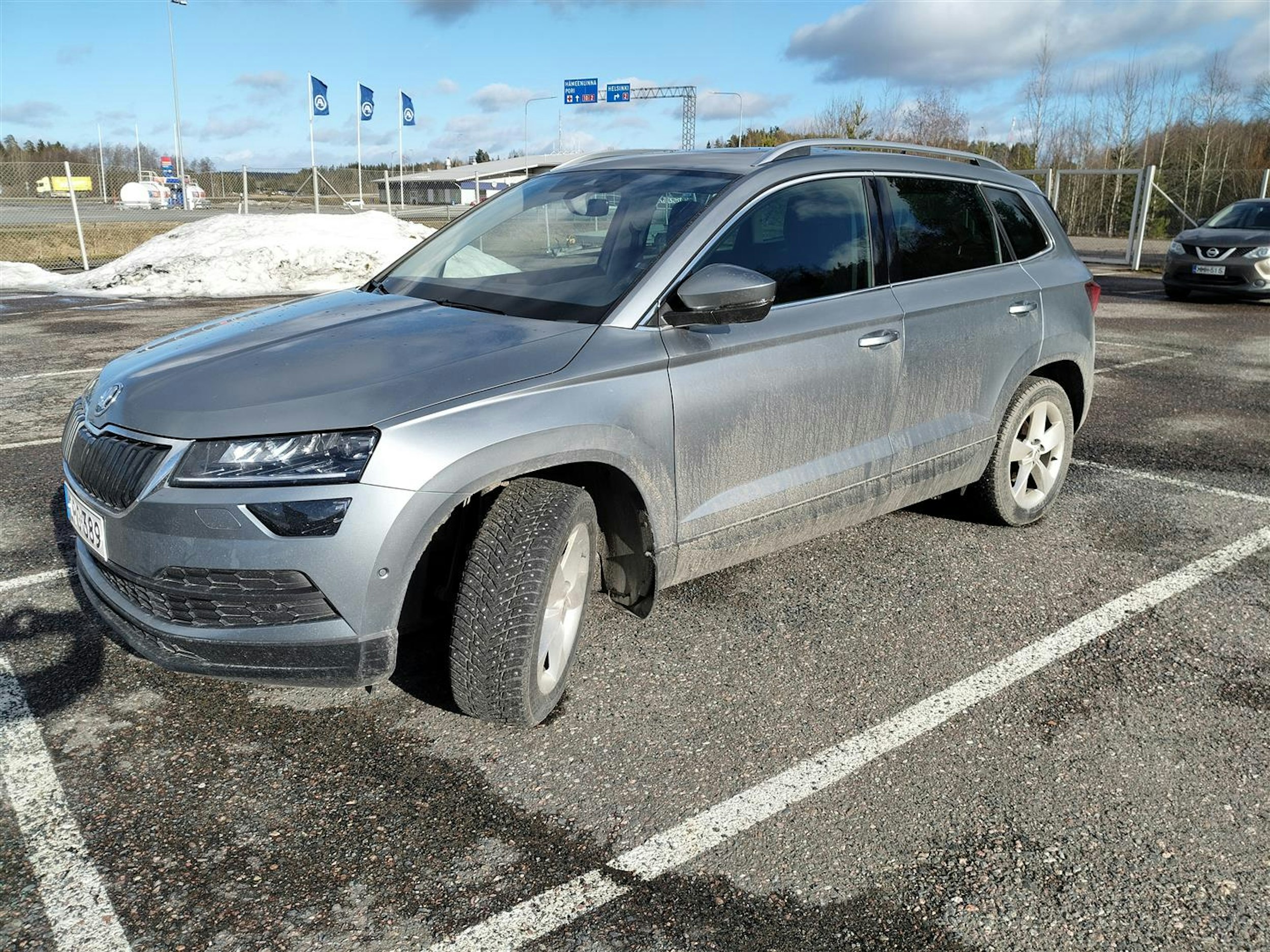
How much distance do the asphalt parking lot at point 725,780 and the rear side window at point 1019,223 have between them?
1532mm

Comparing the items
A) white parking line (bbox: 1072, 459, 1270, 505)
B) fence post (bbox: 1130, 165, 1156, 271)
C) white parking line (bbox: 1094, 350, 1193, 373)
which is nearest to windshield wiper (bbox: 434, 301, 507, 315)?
white parking line (bbox: 1072, 459, 1270, 505)

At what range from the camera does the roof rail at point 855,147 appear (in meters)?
3.81

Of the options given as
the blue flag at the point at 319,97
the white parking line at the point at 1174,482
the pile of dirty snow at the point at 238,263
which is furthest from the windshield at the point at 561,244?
the blue flag at the point at 319,97

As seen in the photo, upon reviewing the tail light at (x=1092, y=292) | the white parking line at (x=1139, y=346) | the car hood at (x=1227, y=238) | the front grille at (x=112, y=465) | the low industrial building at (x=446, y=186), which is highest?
the low industrial building at (x=446, y=186)

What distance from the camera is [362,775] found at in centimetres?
283

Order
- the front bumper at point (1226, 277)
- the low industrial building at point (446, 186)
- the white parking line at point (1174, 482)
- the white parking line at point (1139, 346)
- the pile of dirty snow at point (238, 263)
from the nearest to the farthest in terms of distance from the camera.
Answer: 1. the white parking line at point (1174, 482)
2. the white parking line at point (1139, 346)
3. the front bumper at point (1226, 277)
4. the pile of dirty snow at point (238, 263)
5. the low industrial building at point (446, 186)

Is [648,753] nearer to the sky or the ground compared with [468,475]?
nearer to the ground

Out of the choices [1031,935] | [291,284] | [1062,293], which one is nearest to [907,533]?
[1062,293]

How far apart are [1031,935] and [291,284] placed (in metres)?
16.7

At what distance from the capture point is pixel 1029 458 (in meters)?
4.85

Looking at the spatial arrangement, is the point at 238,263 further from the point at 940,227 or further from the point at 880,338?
the point at 880,338

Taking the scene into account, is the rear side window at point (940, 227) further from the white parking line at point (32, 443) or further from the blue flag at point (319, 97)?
the blue flag at point (319, 97)

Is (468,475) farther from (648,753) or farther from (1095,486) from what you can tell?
(1095,486)

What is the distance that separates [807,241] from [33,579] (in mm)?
3521
